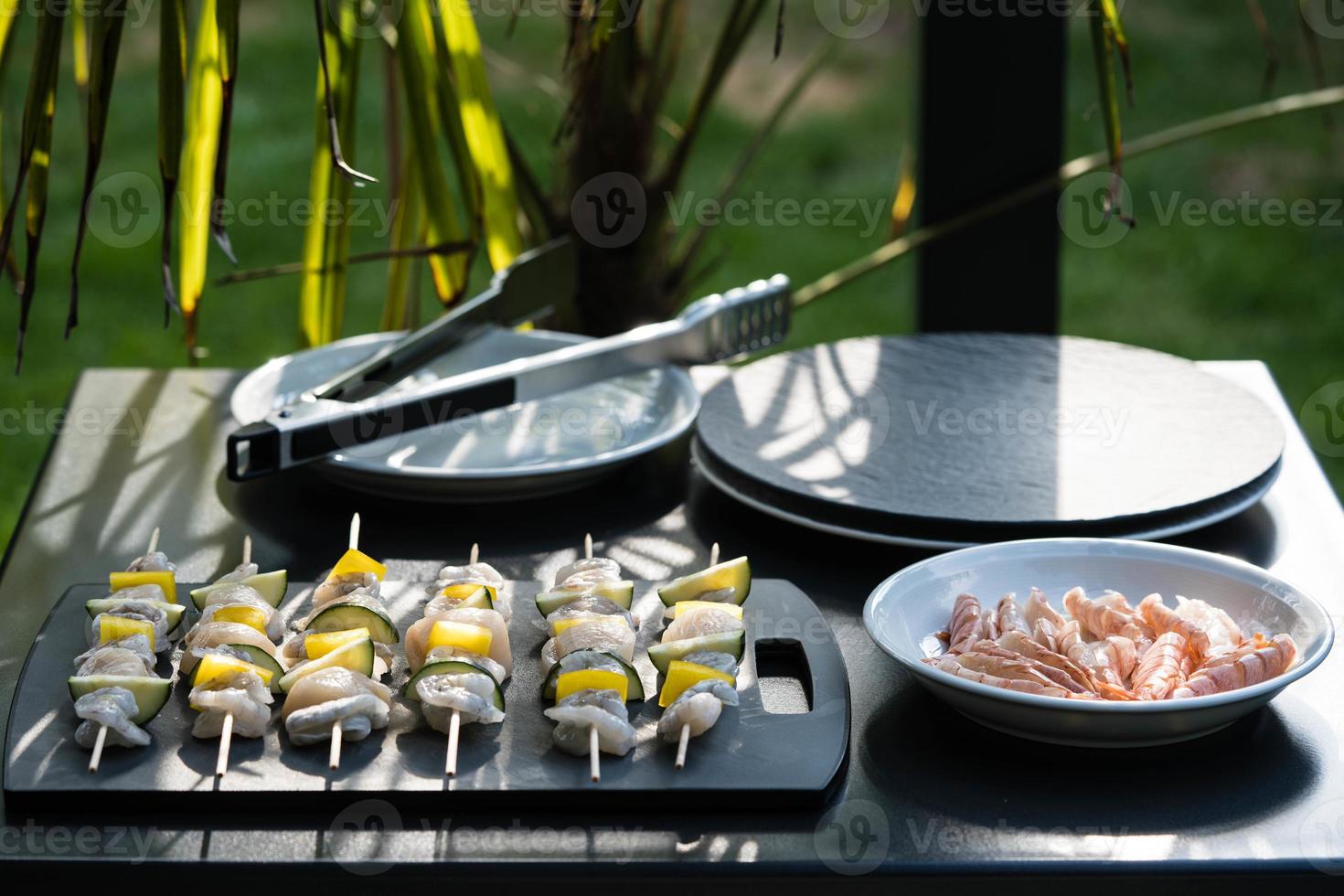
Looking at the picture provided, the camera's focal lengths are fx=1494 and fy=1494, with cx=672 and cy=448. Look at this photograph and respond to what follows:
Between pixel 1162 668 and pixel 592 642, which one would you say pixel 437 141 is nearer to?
pixel 592 642

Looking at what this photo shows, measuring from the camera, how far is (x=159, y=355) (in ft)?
10.5

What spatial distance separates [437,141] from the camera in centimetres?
111

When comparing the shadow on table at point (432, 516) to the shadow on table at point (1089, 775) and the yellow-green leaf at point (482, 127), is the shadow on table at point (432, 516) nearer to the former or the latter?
the yellow-green leaf at point (482, 127)

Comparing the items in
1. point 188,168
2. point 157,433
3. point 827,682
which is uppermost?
point 188,168

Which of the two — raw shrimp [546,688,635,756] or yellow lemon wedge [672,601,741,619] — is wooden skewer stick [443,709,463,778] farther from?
yellow lemon wedge [672,601,741,619]

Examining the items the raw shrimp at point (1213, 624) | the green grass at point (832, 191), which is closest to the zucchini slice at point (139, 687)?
the raw shrimp at point (1213, 624)

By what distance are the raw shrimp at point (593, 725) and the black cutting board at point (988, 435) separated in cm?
29

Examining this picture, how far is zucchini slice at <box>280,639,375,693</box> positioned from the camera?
74cm

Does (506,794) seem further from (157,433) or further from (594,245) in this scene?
(594,245)

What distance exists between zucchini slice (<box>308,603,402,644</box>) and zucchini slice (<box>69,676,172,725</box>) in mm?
94

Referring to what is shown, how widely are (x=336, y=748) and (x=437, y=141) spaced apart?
1.84 ft

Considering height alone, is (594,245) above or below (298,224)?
above

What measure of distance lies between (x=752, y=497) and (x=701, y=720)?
317 mm

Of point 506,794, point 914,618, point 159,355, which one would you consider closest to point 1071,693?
point 914,618
